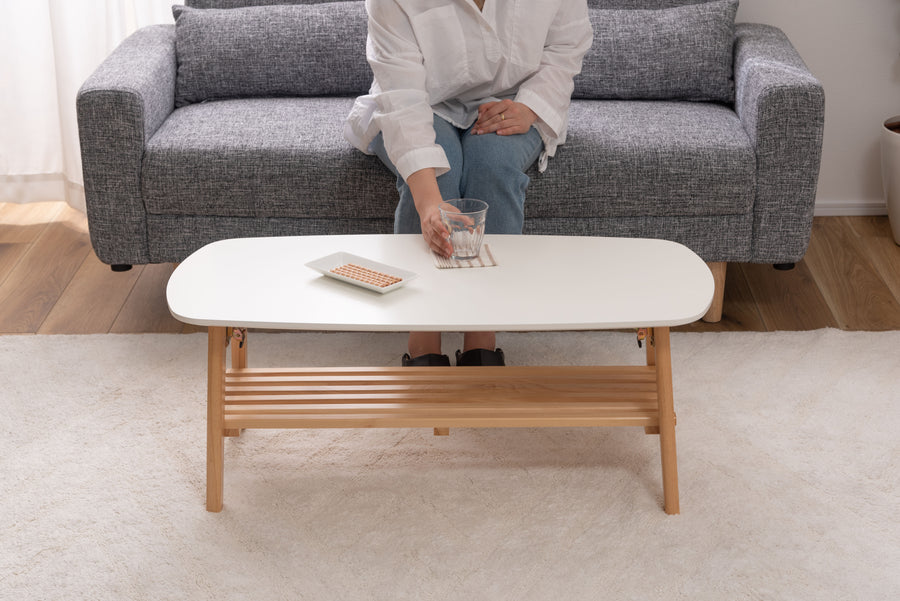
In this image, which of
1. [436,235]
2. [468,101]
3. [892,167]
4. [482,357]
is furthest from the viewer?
[892,167]

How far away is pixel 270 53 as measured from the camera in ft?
8.19

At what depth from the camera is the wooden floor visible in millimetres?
2305

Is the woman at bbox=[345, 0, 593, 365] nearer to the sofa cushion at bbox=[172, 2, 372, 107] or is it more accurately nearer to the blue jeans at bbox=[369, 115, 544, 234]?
the blue jeans at bbox=[369, 115, 544, 234]

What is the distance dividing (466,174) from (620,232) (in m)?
0.45

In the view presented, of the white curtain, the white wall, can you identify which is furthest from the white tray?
the white wall

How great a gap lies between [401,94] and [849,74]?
1608 millimetres

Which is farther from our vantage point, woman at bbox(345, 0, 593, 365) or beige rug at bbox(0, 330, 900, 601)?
woman at bbox(345, 0, 593, 365)

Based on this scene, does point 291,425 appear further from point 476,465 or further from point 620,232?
point 620,232

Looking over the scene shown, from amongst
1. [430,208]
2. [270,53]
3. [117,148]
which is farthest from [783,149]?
[117,148]

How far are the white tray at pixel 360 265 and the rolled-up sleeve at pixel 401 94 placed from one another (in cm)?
34

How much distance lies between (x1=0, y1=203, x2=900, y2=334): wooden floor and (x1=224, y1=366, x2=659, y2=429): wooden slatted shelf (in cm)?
68

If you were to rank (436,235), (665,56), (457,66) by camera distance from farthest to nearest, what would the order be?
1. (665,56)
2. (457,66)
3. (436,235)

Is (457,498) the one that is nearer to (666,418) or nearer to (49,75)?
(666,418)

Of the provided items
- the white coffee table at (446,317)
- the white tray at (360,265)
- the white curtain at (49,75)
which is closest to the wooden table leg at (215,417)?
the white coffee table at (446,317)
